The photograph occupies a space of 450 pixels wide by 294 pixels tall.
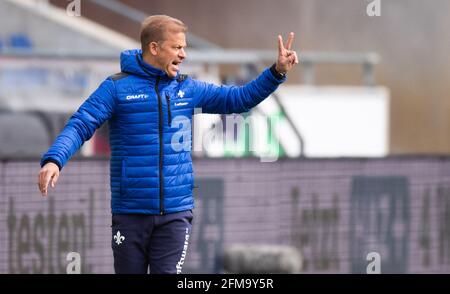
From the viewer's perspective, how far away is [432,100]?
21.0 m

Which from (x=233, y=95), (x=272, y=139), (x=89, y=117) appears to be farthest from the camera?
(x=272, y=139)

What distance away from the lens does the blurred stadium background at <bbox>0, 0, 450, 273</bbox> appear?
33.8ft

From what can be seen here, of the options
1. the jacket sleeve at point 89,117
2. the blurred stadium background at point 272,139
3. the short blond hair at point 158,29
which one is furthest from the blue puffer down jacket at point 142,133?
the blurred stadium background at point 272,139

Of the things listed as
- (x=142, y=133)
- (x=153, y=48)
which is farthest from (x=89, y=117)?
(x=153, y=48)

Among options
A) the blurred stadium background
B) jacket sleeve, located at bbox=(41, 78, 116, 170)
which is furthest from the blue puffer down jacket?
the blurred stadium background

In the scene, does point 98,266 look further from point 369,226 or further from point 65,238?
point 369,226

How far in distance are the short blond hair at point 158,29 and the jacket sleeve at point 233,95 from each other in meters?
0.37

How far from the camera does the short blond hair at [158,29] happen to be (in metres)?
7.05

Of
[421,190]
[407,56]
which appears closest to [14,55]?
[421,190]

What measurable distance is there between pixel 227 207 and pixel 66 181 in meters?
1.37

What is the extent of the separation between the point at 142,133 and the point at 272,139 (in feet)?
16.9

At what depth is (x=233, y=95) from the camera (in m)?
7.31

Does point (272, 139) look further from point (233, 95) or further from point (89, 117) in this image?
point (89, 117)

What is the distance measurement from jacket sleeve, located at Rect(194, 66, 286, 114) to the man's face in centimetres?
23
